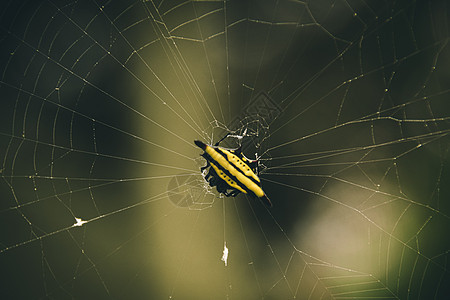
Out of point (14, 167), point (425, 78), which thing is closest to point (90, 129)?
point (14, 167)

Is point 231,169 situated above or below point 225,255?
above

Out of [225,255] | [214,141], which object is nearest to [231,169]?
[214,141]

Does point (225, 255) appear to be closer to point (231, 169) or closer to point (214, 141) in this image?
point (214, 141)

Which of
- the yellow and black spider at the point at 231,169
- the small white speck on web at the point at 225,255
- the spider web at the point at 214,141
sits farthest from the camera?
the small white speck on web at the point at 225,255

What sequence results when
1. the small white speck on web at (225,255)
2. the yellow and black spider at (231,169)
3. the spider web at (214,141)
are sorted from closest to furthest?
the yellow and black spider at (231,169) < the spider web at (214,141) < the small white speck on web at (225,255)

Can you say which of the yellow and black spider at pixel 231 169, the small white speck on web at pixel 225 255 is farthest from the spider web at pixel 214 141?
the yellow and black spider at pixel 231 169

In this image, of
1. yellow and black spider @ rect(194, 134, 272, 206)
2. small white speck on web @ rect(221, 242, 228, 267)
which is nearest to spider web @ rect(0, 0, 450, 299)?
small white speck on web @ rect(221, 242, 228, 267)

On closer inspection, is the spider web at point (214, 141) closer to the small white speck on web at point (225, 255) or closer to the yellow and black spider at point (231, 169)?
the small white speck on web at point (225, 255)

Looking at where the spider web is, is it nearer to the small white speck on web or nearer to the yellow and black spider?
the small white speck on web

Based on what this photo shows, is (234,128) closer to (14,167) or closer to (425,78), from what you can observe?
(425,78)
